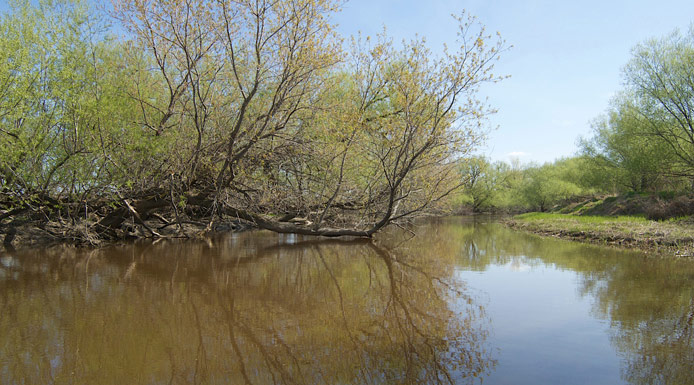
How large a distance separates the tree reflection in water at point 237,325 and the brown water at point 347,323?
2cm

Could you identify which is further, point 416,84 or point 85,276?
point 416,84

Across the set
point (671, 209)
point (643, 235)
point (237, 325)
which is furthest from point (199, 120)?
point (671, 209)

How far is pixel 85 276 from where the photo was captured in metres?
8.18

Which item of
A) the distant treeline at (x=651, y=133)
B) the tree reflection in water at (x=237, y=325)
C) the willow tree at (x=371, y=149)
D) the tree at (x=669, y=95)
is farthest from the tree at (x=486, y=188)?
the tree reflection in water at (x=237, y=325)

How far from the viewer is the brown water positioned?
12.3ft

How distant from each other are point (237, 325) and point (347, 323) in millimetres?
1381

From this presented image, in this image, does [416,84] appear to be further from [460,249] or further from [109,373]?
[109,373]

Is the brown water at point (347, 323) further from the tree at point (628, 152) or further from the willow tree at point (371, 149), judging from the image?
the tree at point (628, 152)

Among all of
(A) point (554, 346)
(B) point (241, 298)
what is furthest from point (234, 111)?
(A) point (554, 346)

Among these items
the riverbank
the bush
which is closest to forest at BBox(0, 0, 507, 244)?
the riverbank

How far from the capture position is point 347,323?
5.10 metres

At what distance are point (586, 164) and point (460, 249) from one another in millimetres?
20061

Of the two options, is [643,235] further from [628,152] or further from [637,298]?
[628,152]

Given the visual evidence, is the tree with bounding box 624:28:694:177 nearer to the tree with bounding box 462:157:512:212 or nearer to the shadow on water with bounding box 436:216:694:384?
the shadow on water with bounding box 436:216:694:384
